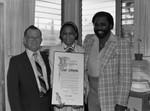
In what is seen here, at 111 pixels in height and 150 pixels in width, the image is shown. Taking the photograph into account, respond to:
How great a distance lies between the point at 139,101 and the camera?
259 centimetres

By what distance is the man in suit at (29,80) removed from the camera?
1984 millimetres

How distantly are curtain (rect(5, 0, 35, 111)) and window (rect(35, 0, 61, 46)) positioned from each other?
492 mm

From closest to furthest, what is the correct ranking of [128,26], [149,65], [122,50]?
[122,50] → [149,65] → [128,26]

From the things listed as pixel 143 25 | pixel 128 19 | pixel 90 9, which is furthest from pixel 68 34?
pixel 90 9

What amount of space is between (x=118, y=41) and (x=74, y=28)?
0.44 meters

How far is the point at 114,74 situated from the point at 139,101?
2.33 ft

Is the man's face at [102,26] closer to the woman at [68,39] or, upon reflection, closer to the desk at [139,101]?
the woman at [68,39]

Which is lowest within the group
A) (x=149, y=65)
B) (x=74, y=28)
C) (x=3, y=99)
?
(x=3, y=99)

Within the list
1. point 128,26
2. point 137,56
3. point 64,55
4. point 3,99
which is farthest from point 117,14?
point 3,99

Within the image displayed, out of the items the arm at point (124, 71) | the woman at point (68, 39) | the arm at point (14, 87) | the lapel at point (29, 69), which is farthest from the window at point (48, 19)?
the arm at point (124, 71)

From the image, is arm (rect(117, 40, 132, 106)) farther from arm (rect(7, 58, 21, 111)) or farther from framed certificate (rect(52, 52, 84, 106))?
arm (rect(7, 58, 21, 111))

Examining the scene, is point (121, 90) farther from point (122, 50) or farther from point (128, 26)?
point (128, 26)

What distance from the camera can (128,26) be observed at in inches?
139

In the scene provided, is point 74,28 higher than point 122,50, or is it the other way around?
point 74,28
